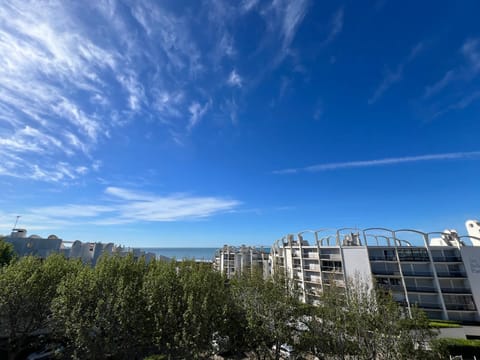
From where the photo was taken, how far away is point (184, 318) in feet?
49.8

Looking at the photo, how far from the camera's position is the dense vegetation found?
15.2 metres

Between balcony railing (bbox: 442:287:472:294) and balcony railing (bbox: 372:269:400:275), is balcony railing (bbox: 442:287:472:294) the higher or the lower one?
Result: the lower one

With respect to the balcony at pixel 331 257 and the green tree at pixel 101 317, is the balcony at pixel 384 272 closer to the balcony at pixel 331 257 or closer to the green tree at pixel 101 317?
the balcony at pixel 331 257

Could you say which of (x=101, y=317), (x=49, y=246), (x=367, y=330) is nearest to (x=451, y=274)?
(x=367, y=330)

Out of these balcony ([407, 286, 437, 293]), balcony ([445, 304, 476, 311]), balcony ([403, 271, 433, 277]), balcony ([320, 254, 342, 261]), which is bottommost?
balcony ([445, 304, 476, 311])

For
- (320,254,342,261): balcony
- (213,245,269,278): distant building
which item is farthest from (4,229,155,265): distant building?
(213,245,269,278): distant building

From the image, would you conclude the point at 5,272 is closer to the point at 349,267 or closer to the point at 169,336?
the point at 169,336

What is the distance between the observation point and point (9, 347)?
18344 mm

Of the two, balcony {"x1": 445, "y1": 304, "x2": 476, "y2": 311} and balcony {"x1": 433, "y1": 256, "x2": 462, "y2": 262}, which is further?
balcony {"x1": 433, "y1": 256, "x2": 462, "y2": 262}

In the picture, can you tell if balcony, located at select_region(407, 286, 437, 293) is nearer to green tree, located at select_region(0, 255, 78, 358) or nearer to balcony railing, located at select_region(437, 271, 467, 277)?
balcony railing, located at select_region(437, 271, 467, 277)

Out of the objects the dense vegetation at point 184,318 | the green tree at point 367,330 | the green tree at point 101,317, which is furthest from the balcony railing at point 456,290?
the green tree at point 101,317

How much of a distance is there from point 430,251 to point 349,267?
1448cm

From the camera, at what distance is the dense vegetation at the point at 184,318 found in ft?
49.9

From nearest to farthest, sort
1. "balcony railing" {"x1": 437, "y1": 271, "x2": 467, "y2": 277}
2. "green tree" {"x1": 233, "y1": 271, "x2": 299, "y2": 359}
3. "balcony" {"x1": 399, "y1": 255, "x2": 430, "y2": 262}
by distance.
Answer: "green tree" {"x1": 233, "y1": 271, "x2": 299, "y2": 359} → "balcony railing" {"x1": 437, "y1": 271, "x2": 467, "y2": 277} → "balcony" {"x1": 399, "y1": 255, "x2": 430, "y2": 262}
